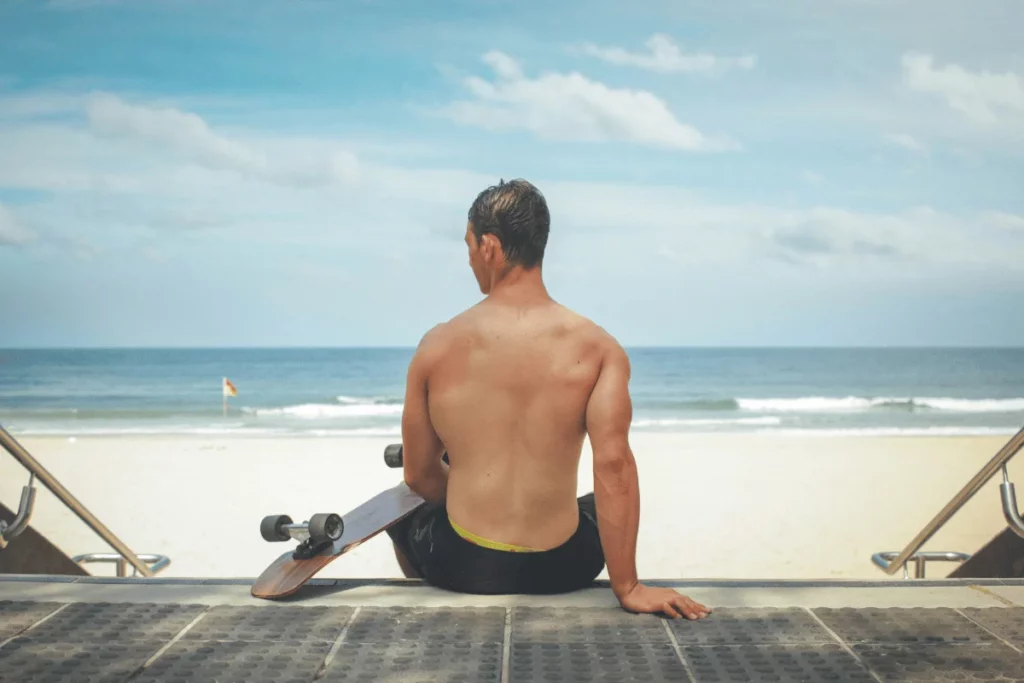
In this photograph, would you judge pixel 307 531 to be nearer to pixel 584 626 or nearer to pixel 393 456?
pixel 393 456

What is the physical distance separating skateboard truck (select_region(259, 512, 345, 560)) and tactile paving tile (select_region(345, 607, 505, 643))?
33 cm

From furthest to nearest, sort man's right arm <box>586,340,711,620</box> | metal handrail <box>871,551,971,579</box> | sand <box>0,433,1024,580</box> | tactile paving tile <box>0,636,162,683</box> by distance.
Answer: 1. sand <box>0,433,1024,580</box>
2. metal handrail <box>871,551,971,579</box>
3. man's right arm <box>586,340,711,620</box>
4. tactile paving tile <box>0,636,162,683</box>

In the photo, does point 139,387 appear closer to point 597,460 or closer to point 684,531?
point 684,531

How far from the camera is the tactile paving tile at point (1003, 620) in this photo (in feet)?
9.83

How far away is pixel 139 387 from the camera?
1631 inches

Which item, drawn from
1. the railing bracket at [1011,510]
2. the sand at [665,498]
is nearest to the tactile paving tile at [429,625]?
the railing bracket at [1011,510]

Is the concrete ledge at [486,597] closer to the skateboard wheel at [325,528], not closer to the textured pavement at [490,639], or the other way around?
the textured pavement at [490,639]

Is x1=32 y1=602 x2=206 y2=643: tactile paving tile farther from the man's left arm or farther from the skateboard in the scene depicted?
the man's left arm

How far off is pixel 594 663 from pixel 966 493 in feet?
7.48

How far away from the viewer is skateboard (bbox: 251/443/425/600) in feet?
11.2

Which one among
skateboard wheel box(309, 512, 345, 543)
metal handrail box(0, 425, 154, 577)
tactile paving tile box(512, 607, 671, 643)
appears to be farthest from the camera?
metal handrail box(0, 425, 154, 577)

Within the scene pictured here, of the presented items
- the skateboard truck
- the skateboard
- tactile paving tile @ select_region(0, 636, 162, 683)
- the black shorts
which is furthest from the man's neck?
tactile paving tile @ select_region(0, 636, 162, 683)

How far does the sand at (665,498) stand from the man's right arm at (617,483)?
2.18 m

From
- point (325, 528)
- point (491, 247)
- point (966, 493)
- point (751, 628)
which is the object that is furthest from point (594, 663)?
point (966, 493)
